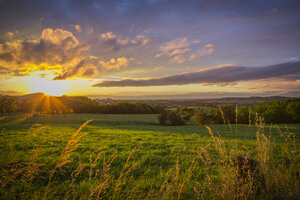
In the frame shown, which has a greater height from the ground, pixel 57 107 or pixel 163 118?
pixel 57 107

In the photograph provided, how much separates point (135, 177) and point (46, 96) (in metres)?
91.8

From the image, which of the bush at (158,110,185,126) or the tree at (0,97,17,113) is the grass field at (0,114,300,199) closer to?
the bush at (158,110,185,126)

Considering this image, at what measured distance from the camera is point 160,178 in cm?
518

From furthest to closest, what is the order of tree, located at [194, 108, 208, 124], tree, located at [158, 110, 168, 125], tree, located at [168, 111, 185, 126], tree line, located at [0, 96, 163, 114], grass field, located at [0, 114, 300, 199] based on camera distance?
1. tree line, located at [0, 96, 163, 114]
2. tree, located at [194, 108, 208, 124]
3. tree, located at [168, 111, 185, 126]
4. tree, located at [158, 110, 168, 125]
5. grass field, located at [0, 114, 300, 199]

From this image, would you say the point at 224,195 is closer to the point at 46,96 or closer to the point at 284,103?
the point at 284,103

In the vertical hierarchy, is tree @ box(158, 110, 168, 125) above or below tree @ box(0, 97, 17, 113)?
below

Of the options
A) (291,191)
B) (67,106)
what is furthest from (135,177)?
(67,106)

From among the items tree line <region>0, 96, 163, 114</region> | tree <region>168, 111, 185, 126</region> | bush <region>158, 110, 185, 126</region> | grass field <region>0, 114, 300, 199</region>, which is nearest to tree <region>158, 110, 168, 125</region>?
bush <region>158, 110, 185, 126</region>

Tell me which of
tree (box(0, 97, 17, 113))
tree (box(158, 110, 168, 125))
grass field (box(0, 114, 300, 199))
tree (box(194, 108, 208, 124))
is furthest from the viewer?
tree (box(0, 97, 17, 113))

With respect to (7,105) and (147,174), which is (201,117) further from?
(7,105)

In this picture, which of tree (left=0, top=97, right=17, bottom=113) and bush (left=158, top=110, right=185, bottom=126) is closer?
bush (left=158, top=110, right=185, bottom=126)

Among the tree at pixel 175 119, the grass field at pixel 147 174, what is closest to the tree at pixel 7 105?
the tree at pixel 175 119

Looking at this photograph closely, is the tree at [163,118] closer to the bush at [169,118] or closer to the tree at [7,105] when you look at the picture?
the bush at [169,118]

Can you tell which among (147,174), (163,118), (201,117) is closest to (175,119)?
(163,118)
